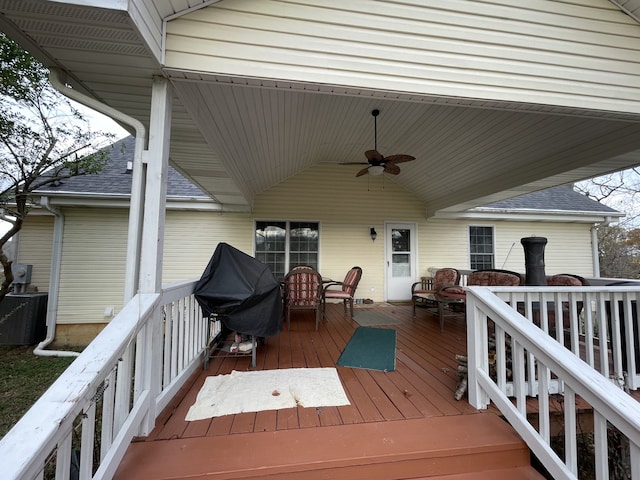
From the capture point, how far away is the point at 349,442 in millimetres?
1558

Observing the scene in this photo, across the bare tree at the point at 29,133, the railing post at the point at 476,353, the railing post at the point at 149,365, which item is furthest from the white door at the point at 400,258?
the bare tree at the point at 29,133

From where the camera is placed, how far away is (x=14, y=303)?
5.58m

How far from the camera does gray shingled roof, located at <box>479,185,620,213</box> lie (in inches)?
273

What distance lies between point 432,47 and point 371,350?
3.07m

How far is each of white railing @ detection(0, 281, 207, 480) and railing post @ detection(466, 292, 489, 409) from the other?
7.35 ft

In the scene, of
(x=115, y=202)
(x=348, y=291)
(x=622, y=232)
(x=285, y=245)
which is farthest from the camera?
(x=622, y=232)

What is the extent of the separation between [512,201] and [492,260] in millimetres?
1705

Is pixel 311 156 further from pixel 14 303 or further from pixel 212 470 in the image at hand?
pixel 14 303

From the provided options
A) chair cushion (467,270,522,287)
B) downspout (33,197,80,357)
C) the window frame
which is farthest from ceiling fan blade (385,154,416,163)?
downspout (33,197,80,357)

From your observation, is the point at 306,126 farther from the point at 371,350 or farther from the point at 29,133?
the point at 29,133

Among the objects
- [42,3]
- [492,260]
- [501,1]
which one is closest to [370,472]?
[42,3]

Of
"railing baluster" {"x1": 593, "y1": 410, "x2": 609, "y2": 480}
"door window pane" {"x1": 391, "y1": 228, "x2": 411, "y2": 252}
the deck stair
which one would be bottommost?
the deck stair

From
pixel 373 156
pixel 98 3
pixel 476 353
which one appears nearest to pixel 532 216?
pixel 373 156

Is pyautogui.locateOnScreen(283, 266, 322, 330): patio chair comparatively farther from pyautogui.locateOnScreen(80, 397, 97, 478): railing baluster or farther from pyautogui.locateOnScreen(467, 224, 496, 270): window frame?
pyautogui.locateOnScreen(467, 224, 496, 270): window frame
